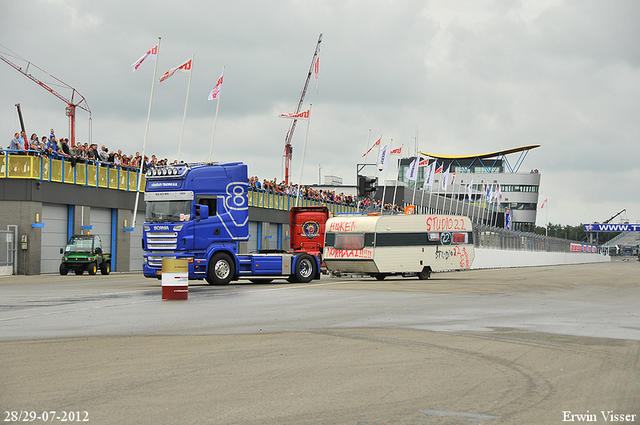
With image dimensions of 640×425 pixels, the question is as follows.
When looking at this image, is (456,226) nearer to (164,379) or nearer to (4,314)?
(4,314)

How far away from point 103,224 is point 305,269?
60.6ft

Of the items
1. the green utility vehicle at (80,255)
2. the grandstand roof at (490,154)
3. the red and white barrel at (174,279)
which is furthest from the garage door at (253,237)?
the grandstand roof at (490,154)

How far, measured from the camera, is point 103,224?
43469 mm

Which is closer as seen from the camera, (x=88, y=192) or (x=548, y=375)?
(x=548, y=375)

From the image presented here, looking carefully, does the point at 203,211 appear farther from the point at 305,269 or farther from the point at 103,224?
the point at 103,224

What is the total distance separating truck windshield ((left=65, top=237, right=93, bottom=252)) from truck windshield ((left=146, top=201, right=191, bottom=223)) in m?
13.1

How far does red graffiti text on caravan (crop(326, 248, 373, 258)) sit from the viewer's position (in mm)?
33772

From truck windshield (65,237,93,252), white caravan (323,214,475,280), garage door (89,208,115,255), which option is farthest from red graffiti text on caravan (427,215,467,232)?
garage door (89,208,115,255)

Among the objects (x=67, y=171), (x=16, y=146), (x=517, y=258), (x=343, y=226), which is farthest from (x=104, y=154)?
(x=517, y=258)

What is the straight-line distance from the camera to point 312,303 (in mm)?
18266

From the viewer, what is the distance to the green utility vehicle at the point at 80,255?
1441 inches

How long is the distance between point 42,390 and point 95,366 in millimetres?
1365

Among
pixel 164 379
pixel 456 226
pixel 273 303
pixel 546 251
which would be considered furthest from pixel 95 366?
pixel 546 251

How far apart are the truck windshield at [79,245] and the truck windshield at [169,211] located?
13120mm
